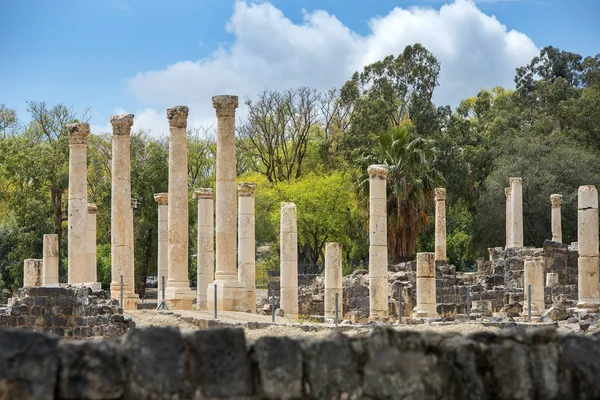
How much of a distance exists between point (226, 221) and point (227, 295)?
6.90 ft

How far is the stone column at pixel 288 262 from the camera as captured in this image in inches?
1310

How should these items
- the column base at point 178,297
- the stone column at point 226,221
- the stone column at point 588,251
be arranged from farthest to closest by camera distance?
the column base at point 178,297 < the stone column at point 226,221 < the stone column at point 588,251

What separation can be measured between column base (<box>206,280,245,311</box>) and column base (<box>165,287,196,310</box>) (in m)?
1.06

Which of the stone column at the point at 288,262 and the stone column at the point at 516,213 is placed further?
the stone column at the point at 516,213

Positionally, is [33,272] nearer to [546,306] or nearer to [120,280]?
[120,280]

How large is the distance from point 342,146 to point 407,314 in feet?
81.4

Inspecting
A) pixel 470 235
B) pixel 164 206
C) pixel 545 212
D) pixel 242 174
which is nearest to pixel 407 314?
pixel 164 206

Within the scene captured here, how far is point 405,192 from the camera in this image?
46.7 m

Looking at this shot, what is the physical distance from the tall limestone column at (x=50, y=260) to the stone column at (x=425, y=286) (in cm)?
1573

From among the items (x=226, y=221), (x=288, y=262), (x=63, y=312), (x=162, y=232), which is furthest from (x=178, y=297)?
(x=63, y=312)

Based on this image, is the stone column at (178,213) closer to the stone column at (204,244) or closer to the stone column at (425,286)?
the stone column at (204,244)

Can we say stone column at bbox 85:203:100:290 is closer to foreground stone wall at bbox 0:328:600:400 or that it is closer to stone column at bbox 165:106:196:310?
stone column at bbox 165:106:196:310

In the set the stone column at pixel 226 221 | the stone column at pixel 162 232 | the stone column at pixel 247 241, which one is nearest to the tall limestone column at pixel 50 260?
the stone column at pixel 162 232

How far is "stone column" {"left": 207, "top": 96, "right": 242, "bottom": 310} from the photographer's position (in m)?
30.3
